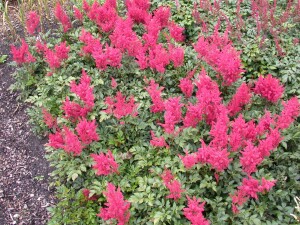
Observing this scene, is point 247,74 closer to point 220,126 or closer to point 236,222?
point 220,126

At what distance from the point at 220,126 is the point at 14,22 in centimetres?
420

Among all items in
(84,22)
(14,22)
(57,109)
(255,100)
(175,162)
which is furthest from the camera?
(14,22)

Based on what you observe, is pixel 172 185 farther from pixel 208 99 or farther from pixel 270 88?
pixel 270 88

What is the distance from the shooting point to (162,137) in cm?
352

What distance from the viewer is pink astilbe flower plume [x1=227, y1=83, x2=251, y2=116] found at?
3.60 m

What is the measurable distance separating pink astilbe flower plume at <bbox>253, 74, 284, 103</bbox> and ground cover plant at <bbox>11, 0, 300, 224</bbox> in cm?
1

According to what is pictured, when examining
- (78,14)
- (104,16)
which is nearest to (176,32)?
(104,16)

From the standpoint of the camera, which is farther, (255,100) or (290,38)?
(290,38)

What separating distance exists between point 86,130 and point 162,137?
726mm

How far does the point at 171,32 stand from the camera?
4625 mm

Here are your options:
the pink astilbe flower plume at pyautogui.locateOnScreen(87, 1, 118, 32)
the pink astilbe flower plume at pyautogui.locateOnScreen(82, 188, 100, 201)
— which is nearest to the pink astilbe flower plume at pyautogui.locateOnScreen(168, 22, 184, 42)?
the pink astilbe flower plume at pyautogui.locateOnScreen(87, 1, 118, 32)

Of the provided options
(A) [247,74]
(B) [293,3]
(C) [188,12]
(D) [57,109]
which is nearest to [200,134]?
(A) [247,74]

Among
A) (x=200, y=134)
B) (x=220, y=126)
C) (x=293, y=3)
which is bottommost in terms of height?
(x=200, y=134)

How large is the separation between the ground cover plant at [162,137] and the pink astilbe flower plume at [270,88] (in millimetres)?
10
